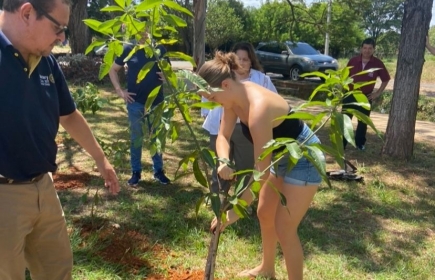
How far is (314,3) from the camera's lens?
10.1 m

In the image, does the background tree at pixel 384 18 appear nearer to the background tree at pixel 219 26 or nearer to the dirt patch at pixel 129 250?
the background tree at pixel 219 26

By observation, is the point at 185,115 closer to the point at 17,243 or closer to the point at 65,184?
the point at 17,243

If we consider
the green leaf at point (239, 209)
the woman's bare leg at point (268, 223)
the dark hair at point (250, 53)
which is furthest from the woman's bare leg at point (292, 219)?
the dark hair at point (250, 53)

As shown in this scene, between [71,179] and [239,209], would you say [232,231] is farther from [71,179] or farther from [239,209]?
[71,179]

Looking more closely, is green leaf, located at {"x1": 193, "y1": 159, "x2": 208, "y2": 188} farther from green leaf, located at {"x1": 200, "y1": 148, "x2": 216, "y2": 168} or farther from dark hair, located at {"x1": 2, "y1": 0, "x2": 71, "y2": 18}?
dark hair, located at {"x1": 2, "y1": 0, "x2": 71, "y2": 18}

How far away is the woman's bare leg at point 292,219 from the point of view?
262 centimetres

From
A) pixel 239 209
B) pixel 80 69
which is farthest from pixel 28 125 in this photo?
pixel 80 69

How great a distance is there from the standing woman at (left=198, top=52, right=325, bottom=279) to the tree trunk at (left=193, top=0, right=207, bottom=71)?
6.34 metres

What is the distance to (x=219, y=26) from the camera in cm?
2762

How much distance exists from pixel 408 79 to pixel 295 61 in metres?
12.0

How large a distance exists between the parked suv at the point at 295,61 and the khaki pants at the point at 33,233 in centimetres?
1542

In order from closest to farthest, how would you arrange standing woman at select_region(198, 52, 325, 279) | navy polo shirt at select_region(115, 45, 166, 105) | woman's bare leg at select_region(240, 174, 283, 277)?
standing woman at select_region(198, 52, 325, 279) → woman's bare leg at select_region(240, 174, 283, 277) → navy polo shirt at select_region(115, 45, 166, 105)

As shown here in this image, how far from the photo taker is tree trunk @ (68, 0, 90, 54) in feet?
50.7

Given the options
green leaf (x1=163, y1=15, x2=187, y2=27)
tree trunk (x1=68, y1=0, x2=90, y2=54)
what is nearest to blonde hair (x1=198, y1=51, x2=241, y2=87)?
green leaf (x1=163, y1=15, x2=187, y2=27)
